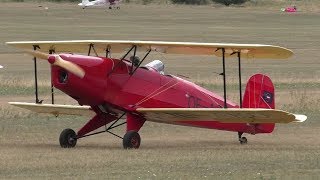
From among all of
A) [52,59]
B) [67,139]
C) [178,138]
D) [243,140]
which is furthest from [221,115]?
[52,59]

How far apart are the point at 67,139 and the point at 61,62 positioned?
6.60ft

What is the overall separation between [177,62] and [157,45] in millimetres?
27937

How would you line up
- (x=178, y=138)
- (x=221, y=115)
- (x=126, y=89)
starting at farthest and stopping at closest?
(x=178, y=138), (x=126, y=89), (x=221, y=115)

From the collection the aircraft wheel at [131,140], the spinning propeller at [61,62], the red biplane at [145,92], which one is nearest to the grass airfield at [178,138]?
the aircraft wheel at [131,140]

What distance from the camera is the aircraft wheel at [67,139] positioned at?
20.4 metres

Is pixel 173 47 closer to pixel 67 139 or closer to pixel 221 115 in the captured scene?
pixel 221 115

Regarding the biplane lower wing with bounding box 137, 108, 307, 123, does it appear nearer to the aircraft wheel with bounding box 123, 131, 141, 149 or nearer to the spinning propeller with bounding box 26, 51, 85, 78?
the aircraft wheel with bounding box 123, 131, 141, 149

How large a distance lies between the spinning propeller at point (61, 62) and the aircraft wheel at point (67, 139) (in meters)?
1.53

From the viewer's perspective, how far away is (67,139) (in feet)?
67.2

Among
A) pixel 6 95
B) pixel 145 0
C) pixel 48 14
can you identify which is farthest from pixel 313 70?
pixel 145 0

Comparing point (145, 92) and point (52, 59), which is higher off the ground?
point (52, 59)

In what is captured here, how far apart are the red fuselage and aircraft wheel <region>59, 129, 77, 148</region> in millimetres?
681

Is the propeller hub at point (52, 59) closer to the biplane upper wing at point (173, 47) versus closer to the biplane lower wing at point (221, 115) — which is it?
the biplane upper wing at point (173, 47)

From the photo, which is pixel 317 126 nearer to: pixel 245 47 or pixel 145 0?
pixel 245 47
